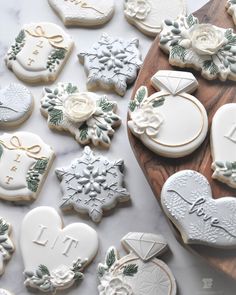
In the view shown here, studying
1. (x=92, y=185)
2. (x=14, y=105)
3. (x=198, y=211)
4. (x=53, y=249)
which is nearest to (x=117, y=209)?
(x=92, y=185)

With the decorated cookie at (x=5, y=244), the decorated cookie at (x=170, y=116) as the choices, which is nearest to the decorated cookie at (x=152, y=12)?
the decorated cookie at (x=170, y=116)

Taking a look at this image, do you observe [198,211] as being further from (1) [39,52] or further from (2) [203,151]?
(1) [39,52]

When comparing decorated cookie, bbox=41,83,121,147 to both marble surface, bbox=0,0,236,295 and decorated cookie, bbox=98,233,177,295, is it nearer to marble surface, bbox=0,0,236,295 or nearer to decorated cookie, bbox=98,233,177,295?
marble surface, bbox=0,0,236,295

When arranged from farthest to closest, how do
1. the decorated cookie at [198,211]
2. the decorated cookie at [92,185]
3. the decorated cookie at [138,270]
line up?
1. the decorated cookie at [92,185]
2. the decorated cookie at [138,270]
3. the decorated cookie at [198,211]

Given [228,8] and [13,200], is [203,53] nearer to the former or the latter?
[228,8]

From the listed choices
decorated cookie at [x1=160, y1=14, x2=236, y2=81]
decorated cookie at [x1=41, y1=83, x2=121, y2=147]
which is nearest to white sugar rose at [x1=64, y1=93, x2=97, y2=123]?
decorated cookie at [x1=41, y1=83, x2=121, y2=147]

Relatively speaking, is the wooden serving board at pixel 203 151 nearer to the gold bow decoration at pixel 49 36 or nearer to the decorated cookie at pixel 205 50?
the decorated cookie at pixel 205 50

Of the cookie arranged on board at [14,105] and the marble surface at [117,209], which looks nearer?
the marble surface at [117,209]
